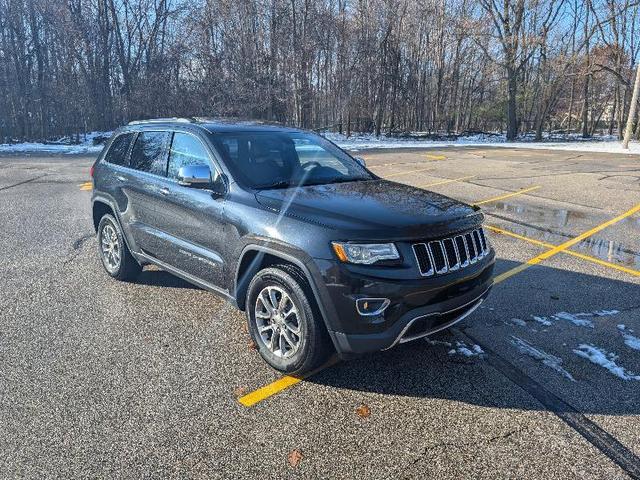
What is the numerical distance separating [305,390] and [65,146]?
3094 centimetres

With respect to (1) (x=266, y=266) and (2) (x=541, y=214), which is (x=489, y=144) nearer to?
(2) (x=541, y=214)

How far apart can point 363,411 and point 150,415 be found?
133 centimetres

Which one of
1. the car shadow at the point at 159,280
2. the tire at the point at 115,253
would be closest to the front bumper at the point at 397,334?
the car shadow at the point at 159,280

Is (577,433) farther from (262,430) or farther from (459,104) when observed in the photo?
(459,104)

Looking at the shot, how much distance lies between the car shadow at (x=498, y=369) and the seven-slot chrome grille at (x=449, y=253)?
0.79 meters

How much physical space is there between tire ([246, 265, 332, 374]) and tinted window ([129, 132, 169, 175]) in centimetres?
176

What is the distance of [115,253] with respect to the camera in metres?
5.23

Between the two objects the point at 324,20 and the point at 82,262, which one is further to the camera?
the point at 324,20

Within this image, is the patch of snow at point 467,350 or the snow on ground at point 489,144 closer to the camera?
the patch of snow at point 467,350

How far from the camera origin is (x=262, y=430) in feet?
9.26

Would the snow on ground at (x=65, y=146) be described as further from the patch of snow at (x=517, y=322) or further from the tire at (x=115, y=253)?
the patch of snow at (x=517, y=322)

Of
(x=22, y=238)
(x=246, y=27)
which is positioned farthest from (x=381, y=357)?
(x=246, y=27)

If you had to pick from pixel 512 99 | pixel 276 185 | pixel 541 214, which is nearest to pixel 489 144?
pixel 512 99

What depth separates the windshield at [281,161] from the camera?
3.89 m
